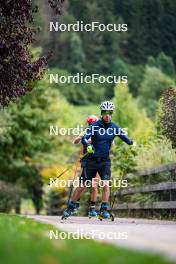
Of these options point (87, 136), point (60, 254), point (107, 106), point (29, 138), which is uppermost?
point (29, 138)

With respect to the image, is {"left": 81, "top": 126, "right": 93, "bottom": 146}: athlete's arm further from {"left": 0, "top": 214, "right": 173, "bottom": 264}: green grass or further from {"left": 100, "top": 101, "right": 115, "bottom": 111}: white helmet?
{"left": 0, "top": 214, "right": 173, "bottom": 264}: green grass

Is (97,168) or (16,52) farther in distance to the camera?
(16,52)

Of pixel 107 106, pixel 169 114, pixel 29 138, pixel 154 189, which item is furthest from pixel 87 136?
pixel 29 138

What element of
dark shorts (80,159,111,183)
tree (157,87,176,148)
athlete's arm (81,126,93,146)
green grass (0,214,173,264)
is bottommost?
green grass (0,214,173,264)

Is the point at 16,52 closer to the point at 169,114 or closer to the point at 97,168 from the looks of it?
the point at 97,168

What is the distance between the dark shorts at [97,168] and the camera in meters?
14.8

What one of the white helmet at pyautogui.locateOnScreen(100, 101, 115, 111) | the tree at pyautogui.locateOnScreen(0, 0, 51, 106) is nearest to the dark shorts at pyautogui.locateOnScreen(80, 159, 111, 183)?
the white helmet at pyautogui.locateOnScreen(100, 101, 115, 111)

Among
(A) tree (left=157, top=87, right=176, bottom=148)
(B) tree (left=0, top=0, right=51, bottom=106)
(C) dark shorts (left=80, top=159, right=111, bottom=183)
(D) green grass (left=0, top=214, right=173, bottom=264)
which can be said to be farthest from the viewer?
(A) tree (left=157, top=87, right=176, bottom=148)

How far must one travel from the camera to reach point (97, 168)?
1495 cm

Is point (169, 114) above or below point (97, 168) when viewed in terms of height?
above

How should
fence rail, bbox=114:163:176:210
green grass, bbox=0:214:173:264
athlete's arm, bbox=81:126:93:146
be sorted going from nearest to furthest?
green grass, bbox=0:214:173:264 < athlete's arm, bbox=81:126:93:146 < fence rail, bbox=114:163:176:210

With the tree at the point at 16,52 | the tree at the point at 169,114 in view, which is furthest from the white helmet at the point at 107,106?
the tree at the point at 169,114

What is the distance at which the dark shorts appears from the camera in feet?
48.6

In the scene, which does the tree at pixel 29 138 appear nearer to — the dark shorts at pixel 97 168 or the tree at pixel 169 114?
the tree at pixel 169 114
